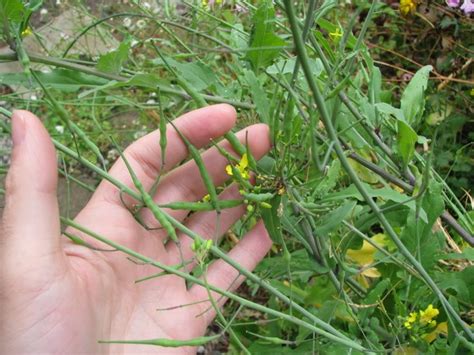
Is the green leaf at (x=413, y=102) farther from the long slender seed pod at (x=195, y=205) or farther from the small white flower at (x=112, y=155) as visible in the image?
the small white flower at (x=112, y=155)

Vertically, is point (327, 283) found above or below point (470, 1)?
below

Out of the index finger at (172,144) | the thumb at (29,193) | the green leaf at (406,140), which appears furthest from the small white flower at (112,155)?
the green leaf at (406,140)

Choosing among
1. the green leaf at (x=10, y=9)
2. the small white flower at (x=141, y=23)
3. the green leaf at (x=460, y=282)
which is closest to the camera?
the green leaf at (x=10, y=9)

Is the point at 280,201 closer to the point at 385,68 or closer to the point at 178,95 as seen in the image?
the point at 178,95

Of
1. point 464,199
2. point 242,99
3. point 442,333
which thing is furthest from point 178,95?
point 464,199

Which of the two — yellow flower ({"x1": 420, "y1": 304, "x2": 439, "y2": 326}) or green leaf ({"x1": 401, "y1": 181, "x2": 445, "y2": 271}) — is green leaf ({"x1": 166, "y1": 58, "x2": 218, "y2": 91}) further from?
yellow flower ({"x1": 420, "y1": 304, "x2": 439, "y2": 326})

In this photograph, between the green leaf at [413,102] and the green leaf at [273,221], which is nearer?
the green leaf at [273,221]

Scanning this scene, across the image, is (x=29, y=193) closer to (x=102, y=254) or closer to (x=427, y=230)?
(x=102, y=254)

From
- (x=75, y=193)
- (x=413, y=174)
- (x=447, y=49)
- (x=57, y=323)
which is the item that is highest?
(x=447, y=49)
